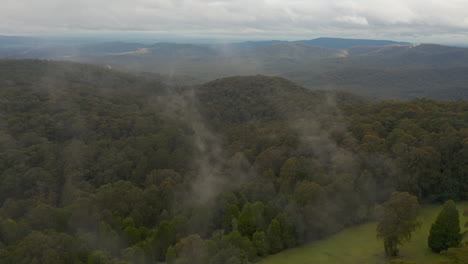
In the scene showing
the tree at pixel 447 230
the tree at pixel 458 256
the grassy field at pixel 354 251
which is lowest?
the grassy field at pixel 354 251

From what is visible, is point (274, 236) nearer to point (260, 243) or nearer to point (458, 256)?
point (260, 243)

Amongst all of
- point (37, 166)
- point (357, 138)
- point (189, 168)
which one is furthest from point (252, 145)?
point (37, 166)

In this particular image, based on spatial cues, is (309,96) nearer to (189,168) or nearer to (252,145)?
(252,145)

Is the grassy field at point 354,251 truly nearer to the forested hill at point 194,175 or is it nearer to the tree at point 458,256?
the forested hill at point 194,175

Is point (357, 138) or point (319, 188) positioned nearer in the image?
point (319, 188)

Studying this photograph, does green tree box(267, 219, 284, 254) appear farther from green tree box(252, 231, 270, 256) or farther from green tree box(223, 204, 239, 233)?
green tree box(223, 204, 239, 233)

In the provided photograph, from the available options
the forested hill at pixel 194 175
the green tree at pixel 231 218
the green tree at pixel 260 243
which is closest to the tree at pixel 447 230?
the forested hill at pixel 194 175
